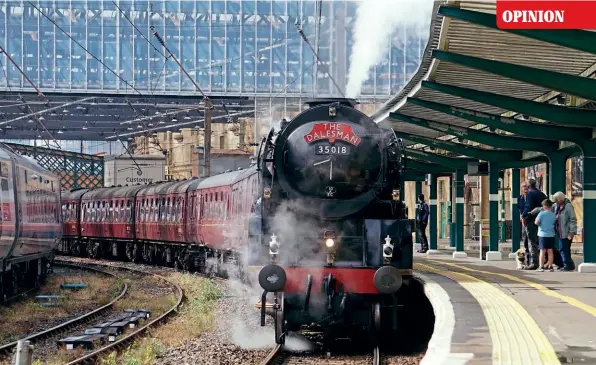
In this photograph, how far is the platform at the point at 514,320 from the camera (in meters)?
7.56

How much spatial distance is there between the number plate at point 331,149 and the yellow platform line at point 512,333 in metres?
2.41

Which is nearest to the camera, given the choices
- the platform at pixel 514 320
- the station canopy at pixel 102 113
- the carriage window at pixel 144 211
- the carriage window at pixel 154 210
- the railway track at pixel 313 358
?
the platform at pixel 514 320

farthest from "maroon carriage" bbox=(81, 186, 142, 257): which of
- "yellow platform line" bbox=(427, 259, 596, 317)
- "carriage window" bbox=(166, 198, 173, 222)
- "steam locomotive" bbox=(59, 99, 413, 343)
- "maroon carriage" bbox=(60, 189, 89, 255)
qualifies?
"steam locomotive" bbox=(59, 99, 413, 343)

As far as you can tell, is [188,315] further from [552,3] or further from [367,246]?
[552,3]

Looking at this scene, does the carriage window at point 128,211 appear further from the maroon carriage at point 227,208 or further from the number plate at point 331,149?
the number plate at point 331,149

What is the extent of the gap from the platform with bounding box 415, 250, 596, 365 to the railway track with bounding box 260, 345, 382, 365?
3.47 feet

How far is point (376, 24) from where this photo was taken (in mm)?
17000

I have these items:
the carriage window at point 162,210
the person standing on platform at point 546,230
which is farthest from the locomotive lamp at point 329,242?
the carriage window at point 162,210

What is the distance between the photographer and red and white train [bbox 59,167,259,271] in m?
20.0

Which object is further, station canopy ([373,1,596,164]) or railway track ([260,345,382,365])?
station canopy ([373,1,596,164])

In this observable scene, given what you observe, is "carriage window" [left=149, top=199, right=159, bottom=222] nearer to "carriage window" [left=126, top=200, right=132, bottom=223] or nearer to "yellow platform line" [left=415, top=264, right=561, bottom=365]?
"carriage window" [left=126, top=200, right=132, bottom=223]

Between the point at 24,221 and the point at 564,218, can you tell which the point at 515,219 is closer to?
the point at 564,218

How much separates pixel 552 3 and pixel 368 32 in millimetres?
4847

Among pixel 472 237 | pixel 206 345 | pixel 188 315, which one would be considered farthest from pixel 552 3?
pixel 472 237
